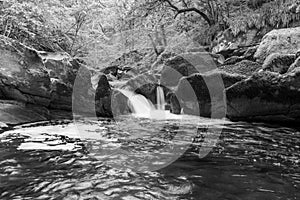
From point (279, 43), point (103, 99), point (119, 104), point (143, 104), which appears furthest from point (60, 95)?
point (279, 43)

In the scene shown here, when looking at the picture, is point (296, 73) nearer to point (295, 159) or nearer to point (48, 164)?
point (295, 159)

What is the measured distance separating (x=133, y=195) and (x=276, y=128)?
4.59 m

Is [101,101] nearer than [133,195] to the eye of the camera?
No

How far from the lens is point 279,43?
8945 millimetres

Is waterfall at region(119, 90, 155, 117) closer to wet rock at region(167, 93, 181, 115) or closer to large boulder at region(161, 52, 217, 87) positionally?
wet rock at region(167, 93, 181, 115)

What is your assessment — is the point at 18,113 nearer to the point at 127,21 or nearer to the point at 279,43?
the point at 279,43

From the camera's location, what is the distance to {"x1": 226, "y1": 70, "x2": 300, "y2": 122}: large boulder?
5883 millimetres

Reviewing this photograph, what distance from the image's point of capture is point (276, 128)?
602 centimetres

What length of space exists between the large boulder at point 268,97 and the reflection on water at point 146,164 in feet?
2.09

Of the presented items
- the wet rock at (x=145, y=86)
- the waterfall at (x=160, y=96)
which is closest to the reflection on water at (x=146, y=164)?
the waterfall at (x=160, y=96)

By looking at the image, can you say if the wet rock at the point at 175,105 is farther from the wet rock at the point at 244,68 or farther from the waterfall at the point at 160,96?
the waterfall at the point at 160,96

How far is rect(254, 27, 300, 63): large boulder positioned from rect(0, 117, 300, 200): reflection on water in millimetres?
3995

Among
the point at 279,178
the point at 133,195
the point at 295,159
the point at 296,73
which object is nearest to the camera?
the point at 133,195

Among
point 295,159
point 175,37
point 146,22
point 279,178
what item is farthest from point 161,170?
point 175,37
